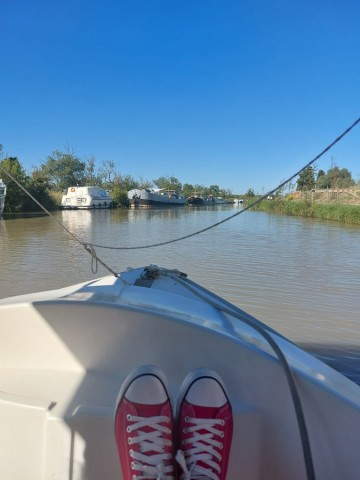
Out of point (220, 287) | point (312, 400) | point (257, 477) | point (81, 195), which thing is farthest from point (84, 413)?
point (81, 195)

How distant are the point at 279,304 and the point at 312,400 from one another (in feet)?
10.7

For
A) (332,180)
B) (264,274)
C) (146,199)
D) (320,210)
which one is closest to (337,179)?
(332,180)

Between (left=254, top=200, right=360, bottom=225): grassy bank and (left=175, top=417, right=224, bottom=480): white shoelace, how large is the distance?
19645 millimetres

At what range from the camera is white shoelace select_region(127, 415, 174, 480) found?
101cm

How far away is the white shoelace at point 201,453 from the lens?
1.02m

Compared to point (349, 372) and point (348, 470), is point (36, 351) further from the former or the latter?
point (349, 372)

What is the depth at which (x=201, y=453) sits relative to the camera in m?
1.05

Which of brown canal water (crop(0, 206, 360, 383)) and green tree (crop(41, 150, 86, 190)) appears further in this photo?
green tree (crop(41, 150, 86, 190))

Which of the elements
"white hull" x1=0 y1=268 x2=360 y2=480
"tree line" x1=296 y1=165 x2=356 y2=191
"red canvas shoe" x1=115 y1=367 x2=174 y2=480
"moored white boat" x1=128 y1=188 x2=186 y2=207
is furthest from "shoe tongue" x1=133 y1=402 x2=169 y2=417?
"moored white boat" x1=128 y1=188 x2=186 y2=207

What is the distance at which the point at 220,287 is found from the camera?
4.98 m

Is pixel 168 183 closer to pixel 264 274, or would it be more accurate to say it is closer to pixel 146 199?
pixel 146 199

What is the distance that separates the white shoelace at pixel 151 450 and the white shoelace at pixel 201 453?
40 millimetres

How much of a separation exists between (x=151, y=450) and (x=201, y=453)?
5.3 inches

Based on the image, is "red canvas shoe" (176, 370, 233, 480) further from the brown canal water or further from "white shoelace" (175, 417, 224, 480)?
the brown canal water
